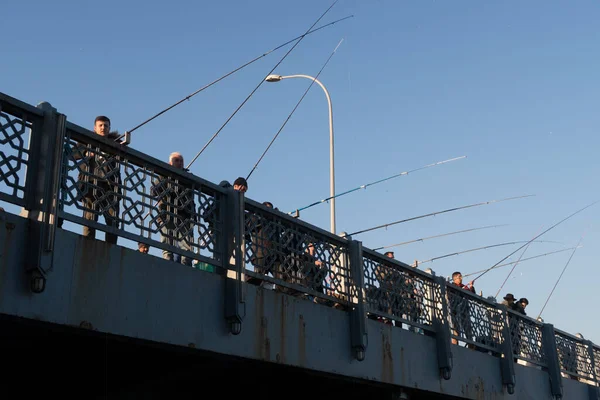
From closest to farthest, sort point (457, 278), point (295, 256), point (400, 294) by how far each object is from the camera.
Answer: point (295, 256), point (400, 294), point (457, 278)

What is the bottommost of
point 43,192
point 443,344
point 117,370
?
point 117,370

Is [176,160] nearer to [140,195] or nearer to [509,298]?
[140,195]

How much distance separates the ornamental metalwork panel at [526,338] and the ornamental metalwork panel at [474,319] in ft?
1.65

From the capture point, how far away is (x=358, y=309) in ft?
30.2

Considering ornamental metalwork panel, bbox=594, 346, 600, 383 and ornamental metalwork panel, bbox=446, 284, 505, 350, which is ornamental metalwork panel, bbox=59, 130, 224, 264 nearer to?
ornamental metalwork panel, bbox=446, 284, 505, 350

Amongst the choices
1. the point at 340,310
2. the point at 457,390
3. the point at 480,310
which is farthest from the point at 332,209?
the point at 340,310

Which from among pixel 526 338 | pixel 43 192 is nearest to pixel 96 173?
Answer: pixel 43 192

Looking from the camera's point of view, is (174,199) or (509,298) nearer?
(174,199)

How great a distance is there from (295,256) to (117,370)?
2226mm

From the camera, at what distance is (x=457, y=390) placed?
36.3ft

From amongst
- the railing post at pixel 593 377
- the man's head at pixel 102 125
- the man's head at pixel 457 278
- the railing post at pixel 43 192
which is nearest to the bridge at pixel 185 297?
the railing post at pixel 43 192

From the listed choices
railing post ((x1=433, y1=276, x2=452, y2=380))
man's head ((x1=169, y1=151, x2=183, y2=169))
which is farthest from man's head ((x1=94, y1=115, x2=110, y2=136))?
railing post ((x1=433, y1=276, x2=452, y2=380))

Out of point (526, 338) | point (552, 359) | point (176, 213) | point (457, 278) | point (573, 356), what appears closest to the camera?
point (176, 213)

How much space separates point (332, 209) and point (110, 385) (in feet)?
32.2
